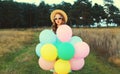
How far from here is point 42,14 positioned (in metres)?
79.2

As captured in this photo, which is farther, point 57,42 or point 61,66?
point 57,42

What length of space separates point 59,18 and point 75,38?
0.42 metres

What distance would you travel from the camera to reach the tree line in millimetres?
70188

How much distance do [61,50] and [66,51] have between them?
0.08 m

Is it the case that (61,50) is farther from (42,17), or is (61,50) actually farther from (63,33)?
(42,17)

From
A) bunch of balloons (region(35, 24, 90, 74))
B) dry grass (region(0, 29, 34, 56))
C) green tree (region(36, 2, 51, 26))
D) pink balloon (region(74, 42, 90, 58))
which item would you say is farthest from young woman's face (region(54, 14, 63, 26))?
green tree (region(36, 2, 51, 26))

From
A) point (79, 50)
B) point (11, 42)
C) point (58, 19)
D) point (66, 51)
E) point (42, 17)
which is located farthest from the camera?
point (42, 17)

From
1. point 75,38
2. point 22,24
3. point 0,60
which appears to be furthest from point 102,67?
point 22,24

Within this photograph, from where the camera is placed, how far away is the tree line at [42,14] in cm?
7019

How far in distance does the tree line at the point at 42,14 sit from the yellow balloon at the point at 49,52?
63.4m

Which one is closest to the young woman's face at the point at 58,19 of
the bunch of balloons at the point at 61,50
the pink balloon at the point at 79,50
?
the bunch of balloons at the point at 61,50

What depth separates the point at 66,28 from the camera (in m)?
5.74

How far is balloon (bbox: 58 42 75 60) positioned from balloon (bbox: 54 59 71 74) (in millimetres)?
87

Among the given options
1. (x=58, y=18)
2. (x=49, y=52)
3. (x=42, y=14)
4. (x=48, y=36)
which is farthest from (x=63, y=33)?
(x=42, y=14)
